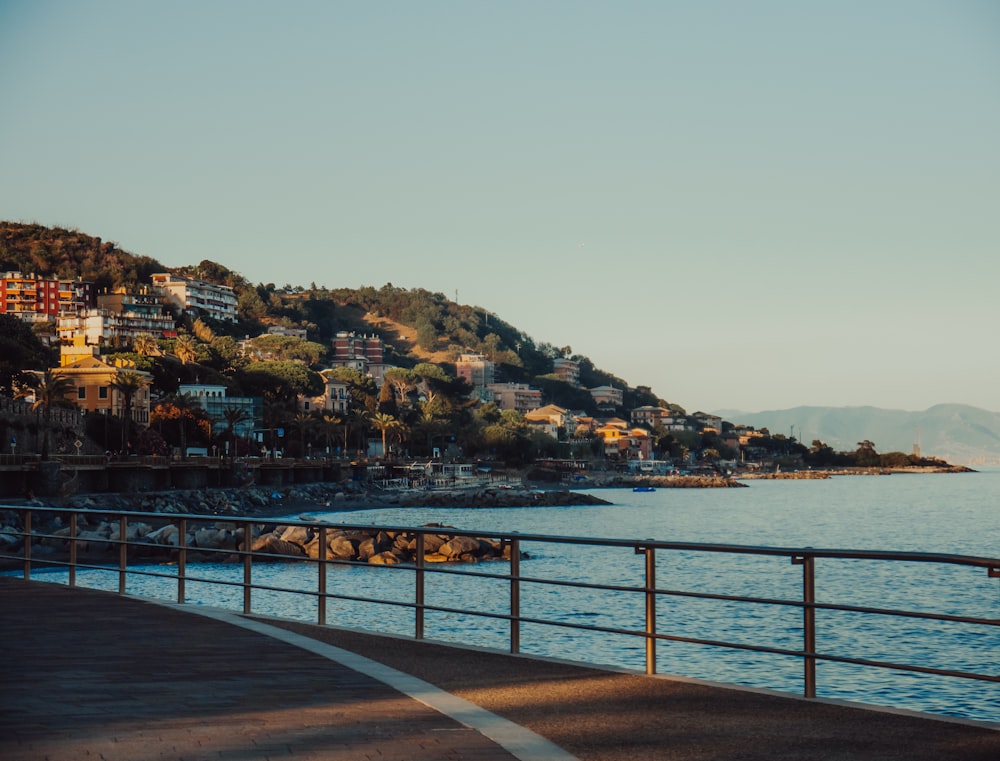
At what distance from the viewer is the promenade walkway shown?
6078 millimetres

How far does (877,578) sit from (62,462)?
52703 mm

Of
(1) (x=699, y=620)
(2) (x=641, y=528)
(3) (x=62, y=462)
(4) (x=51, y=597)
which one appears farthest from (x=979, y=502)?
(4) (x=51, y=597)

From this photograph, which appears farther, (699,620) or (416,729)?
(699,620)

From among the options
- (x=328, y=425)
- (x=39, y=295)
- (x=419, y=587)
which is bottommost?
(x=419, y=587)

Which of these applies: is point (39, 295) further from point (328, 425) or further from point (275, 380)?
point (328, 425)

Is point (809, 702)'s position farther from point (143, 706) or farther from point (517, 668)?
point (143, 706)

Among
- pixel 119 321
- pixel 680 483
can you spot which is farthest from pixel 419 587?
pixel 680 483

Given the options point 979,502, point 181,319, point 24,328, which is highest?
point 181,319

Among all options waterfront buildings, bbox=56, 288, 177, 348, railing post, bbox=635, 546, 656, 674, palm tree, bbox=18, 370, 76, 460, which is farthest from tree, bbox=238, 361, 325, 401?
railing post, bbox=635, 546, 656, 674

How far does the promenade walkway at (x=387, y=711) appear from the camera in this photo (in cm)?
608

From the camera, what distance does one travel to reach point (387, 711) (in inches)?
278

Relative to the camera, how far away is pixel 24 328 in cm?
7506

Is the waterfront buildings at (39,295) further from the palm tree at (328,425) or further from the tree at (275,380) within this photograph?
the palm tree at (328,425)

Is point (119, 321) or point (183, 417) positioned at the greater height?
point (119, 321)
